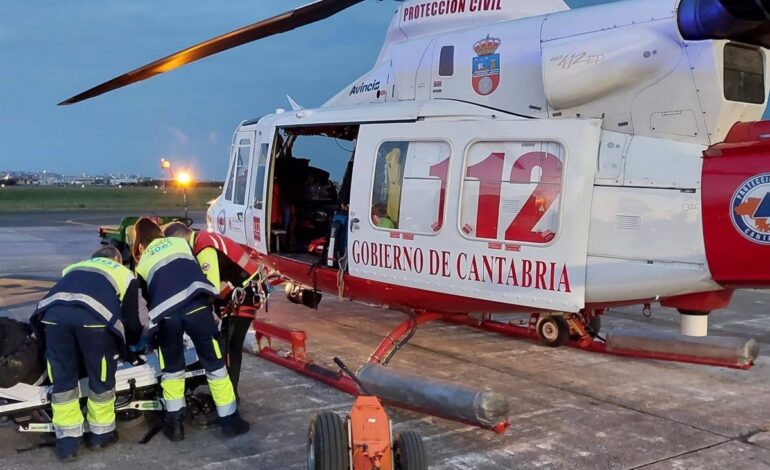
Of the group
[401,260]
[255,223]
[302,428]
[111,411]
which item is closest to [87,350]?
[111,411]

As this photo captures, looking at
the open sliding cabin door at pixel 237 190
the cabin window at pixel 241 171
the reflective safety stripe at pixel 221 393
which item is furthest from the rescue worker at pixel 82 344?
the cabin window at pixel 241 171

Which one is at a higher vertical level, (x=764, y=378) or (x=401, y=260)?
(x=401, y=260)

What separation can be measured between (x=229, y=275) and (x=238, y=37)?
2.70 meters

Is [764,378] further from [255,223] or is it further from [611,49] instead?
[255,223]

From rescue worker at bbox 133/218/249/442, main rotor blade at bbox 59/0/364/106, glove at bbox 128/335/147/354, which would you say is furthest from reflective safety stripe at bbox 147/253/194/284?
main rotor blade at bbox 59/0/364/106

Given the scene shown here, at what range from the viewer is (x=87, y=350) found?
4.69 m

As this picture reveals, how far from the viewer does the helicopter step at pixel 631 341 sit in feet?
19.5

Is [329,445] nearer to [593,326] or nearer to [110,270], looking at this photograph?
[110,270]

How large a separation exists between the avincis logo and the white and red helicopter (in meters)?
0.62

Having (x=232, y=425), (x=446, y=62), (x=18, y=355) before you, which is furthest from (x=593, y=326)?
(x=18, y=355)

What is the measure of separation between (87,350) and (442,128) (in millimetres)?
3392

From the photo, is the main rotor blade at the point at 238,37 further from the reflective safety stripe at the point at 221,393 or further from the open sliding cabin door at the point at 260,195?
the reflective safety stripe at the point at 221,393

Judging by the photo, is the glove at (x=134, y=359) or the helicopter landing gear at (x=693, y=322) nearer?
the glove at (x=134, y=359)

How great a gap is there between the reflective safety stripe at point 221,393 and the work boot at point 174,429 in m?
0.28
